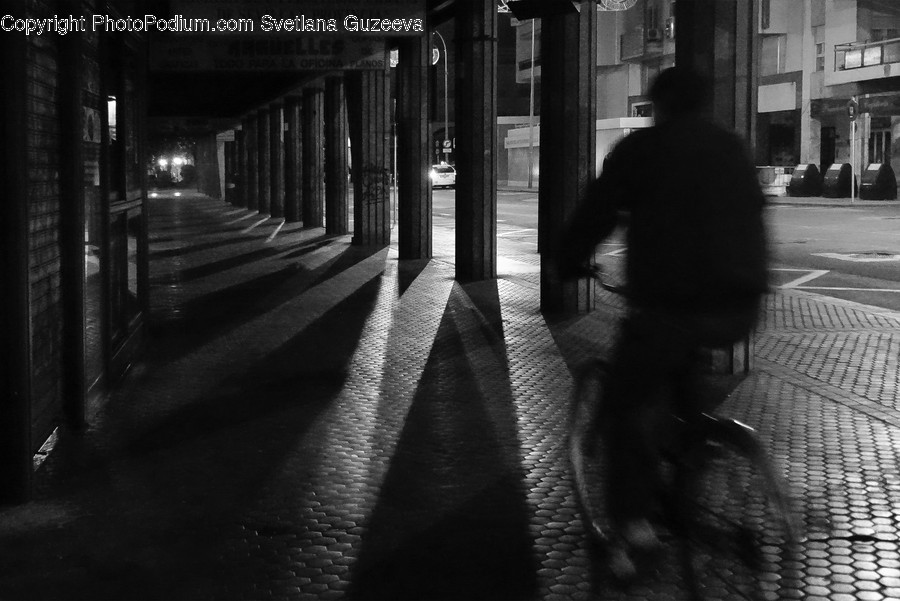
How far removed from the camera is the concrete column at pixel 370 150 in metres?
23.9

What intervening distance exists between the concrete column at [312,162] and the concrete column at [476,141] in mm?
15477

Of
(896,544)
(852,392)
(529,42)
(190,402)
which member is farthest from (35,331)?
(529,42)

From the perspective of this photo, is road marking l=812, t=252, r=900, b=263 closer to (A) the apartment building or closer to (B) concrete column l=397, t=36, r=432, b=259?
(B) concrete column l=397, t=36, r=432, b=259

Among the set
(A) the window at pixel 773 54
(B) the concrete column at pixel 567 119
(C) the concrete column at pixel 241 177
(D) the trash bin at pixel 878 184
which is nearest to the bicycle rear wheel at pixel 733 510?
(B) the concrete column at pixel 567 119

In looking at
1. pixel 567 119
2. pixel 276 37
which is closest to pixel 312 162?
pixel 276 37

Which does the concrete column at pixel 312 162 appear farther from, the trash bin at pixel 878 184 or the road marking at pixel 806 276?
the trash bin at pixel 878 184

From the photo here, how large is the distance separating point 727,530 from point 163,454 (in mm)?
3276

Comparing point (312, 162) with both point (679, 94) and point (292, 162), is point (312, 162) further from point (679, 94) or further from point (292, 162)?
point (679, 94)

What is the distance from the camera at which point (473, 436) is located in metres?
7.07

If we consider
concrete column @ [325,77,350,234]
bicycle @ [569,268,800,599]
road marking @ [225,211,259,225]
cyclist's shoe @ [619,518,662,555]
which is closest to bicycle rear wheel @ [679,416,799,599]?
bicycle @ [569,268,800,599]

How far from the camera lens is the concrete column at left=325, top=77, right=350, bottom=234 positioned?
91.0ft

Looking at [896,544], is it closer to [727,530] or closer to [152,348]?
[727,530]

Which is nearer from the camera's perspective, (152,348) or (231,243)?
(152,348)

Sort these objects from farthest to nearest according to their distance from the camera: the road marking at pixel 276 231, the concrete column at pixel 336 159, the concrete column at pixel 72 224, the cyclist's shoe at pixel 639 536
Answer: the concrete column at pixel 336 159
the road marking at pixel 276 231
the concrete column at pixel 72 224
the cyclist's shoe at pixel 639 536
